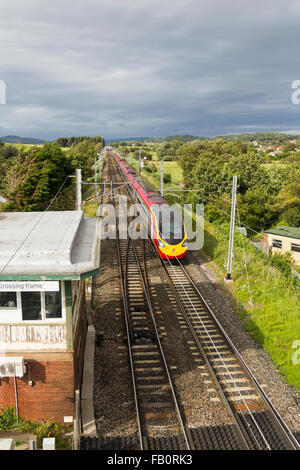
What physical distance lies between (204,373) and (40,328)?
5.29 meters

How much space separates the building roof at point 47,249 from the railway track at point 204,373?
157 inches

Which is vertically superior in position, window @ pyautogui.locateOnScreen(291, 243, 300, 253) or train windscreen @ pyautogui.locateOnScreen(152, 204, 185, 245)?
train windscreen @ pyautogui.locateOnScreen(152, 204, 185, 245)

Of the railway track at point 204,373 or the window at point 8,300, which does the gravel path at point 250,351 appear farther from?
the window at point 8,300

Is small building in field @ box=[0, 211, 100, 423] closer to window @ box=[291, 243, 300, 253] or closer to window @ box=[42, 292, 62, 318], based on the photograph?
window @ box=[42, 292, 62, 318]

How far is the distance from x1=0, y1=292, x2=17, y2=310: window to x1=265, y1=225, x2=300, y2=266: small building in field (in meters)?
28.3

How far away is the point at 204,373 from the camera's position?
11031 millimetres

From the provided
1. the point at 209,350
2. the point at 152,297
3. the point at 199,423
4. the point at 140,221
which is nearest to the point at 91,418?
the point at 199,423

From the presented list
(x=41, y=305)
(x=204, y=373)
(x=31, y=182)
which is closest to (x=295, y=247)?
(x=31, y=182)

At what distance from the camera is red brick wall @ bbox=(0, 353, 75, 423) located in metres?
8.78

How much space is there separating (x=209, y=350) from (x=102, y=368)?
3.63 metres

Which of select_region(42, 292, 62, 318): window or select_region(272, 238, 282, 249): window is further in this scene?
select_region(272, 238, 282, 249): window

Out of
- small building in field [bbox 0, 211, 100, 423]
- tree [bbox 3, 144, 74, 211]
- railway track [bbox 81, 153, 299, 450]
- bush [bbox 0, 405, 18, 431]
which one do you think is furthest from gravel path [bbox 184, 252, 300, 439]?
tree [bbox 3, 144, 74, 211]

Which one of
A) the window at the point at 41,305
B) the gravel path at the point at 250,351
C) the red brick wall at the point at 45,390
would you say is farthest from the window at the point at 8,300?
the gravel path at the point at 250,351

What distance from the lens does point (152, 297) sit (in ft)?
53.6
